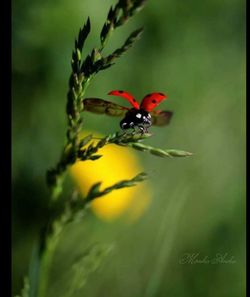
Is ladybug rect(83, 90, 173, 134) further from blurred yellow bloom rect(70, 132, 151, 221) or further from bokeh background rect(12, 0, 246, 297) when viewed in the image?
blurred yellow bloom rect(70, 132, 151, 221)

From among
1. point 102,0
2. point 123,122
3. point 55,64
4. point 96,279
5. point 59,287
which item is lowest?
point 96,279

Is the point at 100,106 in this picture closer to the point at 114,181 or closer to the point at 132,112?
the point at 132,112

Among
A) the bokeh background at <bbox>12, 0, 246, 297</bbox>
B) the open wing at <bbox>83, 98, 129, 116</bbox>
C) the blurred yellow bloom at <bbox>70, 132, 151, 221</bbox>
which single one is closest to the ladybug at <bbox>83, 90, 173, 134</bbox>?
the open wing at <bbox>83, 98, 129, 116</bbox>

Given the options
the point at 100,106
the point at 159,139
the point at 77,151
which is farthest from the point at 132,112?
the point at 159,139

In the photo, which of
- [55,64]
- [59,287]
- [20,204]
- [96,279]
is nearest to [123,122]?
[59,287]

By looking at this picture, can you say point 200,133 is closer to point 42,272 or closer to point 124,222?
point 124,222
